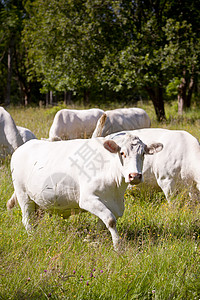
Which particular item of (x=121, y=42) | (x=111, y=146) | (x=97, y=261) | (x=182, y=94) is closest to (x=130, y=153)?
(x=111, y=146)

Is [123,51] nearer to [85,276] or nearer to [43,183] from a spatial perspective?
[43,183]

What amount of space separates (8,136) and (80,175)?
4.59 m

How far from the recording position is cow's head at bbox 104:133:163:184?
3.51m

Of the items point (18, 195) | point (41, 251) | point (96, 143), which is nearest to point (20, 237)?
point (41, 251)

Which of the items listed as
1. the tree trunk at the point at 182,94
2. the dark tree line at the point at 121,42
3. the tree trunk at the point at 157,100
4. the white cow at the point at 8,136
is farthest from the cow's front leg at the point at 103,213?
the tree trunk at the point at 182,94

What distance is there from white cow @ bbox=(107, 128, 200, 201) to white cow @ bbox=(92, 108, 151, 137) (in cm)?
451

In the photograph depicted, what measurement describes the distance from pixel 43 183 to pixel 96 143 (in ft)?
2.64

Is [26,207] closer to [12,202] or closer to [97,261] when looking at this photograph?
[12,202]

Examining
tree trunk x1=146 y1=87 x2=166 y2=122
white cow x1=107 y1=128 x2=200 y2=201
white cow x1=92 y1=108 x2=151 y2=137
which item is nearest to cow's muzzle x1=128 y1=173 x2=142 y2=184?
white cow x1=107 y1=128 x2=200 y2=201

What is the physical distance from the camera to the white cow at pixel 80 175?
375 centimetres

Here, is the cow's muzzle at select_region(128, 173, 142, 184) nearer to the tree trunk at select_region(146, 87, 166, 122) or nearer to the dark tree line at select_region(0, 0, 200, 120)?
the dark tree line at select_region(0, 0, 200, 120)

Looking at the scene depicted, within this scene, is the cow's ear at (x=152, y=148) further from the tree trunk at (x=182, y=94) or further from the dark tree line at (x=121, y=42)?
the tree trunk at (x=182, y=94)

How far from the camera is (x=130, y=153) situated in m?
3.69

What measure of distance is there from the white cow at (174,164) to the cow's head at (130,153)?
148 cm
